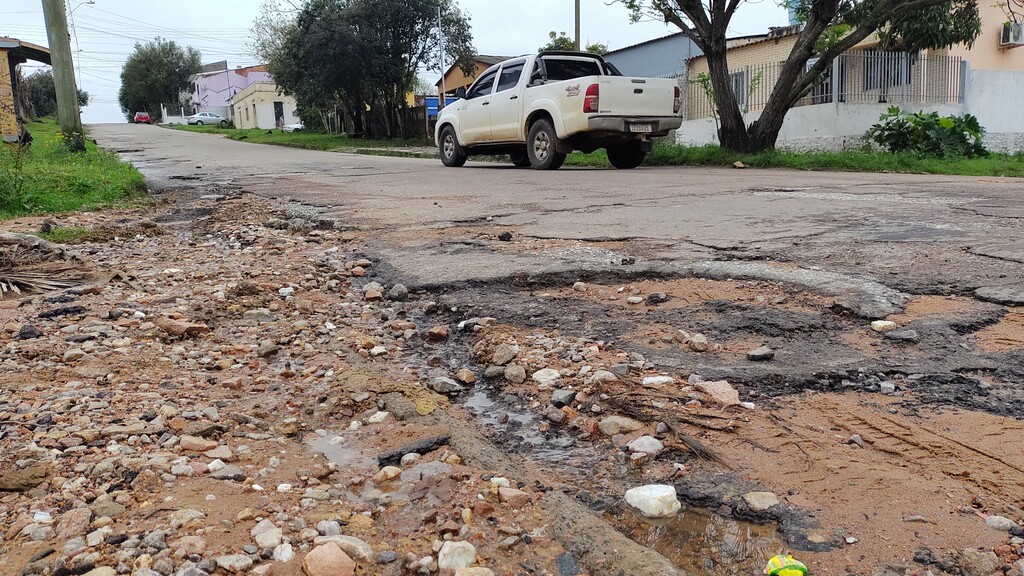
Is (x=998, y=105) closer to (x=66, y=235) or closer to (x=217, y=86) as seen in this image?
(x=66, y=235)

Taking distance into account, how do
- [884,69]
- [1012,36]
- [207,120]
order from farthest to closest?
[207,120]
[1012,36]
[884,69]

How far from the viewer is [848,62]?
16.2 meters

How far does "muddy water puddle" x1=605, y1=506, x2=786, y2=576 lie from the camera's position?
162 centimetres

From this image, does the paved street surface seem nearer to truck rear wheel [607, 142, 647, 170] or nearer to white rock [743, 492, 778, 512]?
white rock [743, 492, 778, 512]

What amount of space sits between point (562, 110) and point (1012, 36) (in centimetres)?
1437

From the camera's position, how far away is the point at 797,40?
14117 mm

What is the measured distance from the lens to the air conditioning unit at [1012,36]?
728 inches

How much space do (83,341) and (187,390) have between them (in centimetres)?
79

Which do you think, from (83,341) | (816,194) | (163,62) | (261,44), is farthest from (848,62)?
(163,62)

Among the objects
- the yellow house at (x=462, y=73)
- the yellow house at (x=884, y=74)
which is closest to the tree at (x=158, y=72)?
the yellow house at (x=462, y=73)

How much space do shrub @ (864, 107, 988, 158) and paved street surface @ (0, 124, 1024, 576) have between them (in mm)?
9957

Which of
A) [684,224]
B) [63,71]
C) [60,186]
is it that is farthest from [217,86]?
[684,224]

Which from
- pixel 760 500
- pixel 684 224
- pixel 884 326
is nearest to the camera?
pixel 760 500

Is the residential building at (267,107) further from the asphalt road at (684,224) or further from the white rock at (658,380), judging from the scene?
the white rock at (658,380)
